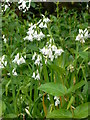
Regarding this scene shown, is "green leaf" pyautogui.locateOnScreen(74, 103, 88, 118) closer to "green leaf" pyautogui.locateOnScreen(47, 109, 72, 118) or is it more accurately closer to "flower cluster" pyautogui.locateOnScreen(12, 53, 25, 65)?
"green leaf" pyautogui.locateOnScreen(47, 109, 72, 118)

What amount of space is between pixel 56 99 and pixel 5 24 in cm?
186

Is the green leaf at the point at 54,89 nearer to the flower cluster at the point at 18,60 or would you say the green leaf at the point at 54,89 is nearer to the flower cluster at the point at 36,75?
the flower cluster at the point at 36,75

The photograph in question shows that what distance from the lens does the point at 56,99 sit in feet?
4.95

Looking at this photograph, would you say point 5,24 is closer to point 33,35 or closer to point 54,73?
point 33,35

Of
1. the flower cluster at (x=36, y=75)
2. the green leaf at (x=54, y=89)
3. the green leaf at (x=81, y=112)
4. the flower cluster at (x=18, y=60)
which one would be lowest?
the green leaf at (x=81, y=112)

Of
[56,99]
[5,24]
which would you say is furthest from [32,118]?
[5,24]

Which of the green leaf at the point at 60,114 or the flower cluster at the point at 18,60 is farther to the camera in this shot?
the flower cluster at the point at 18,60

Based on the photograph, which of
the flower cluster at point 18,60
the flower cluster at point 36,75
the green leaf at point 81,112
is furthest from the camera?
the flower cluster at point 18,60

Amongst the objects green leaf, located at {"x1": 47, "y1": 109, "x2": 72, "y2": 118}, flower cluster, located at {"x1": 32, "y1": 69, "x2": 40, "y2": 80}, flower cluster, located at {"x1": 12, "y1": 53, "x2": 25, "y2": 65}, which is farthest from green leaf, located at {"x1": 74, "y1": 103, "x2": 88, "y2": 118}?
flower cluster, located at {"x1": 12, "y1": 53, "x2": 25, "y2": 65}

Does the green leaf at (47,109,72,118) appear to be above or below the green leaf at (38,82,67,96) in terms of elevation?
below

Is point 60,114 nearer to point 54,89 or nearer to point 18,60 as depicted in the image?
point 54,89

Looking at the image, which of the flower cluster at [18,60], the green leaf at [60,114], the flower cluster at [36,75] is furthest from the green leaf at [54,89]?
the flower cluster at [18,60]

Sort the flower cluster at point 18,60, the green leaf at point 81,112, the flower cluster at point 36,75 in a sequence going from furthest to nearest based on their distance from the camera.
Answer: the flower cluster at point 18,60, the flower cluster at point 36,75, the green leaf at point 81,112

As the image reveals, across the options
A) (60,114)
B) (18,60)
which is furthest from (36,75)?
(60,114)
